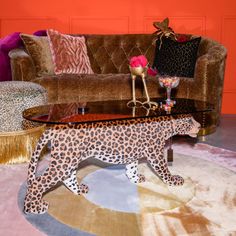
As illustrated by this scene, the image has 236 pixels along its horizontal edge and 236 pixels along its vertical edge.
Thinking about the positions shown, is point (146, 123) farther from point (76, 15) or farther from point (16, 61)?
point (76, 15)

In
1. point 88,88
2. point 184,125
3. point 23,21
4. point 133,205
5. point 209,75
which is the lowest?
point 133,205

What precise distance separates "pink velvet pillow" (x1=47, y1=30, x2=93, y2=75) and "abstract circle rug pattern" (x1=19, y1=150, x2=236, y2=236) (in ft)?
5.04

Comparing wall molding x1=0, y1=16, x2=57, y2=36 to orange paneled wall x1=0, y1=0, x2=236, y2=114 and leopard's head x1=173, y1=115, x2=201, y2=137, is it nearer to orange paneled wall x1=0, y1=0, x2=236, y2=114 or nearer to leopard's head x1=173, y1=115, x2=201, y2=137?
orange paneled wall x1=0, y1=0, x2=236, y2=114

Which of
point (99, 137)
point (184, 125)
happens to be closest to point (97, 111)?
point (99, 137)

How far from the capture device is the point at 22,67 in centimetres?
392

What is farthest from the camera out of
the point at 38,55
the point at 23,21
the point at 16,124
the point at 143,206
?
the point at 23,21

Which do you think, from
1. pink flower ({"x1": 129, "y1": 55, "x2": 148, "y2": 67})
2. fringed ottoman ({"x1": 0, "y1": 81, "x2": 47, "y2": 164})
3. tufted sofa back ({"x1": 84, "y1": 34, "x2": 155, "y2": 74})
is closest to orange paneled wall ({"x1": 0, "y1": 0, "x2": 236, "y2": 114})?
tufted sofa back ({"x1": 84, "y1": 34, "x2": 155, "y2": 74})

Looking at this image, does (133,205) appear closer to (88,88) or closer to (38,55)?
(88,88)

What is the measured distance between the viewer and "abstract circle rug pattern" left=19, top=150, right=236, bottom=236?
2.14 m

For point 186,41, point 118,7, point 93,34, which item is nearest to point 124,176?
point 186,41

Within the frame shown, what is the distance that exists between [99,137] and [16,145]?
110 cm

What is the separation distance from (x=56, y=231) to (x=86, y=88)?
206cm

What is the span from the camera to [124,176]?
116 inches

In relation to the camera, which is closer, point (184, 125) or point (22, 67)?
point (184, 125)
